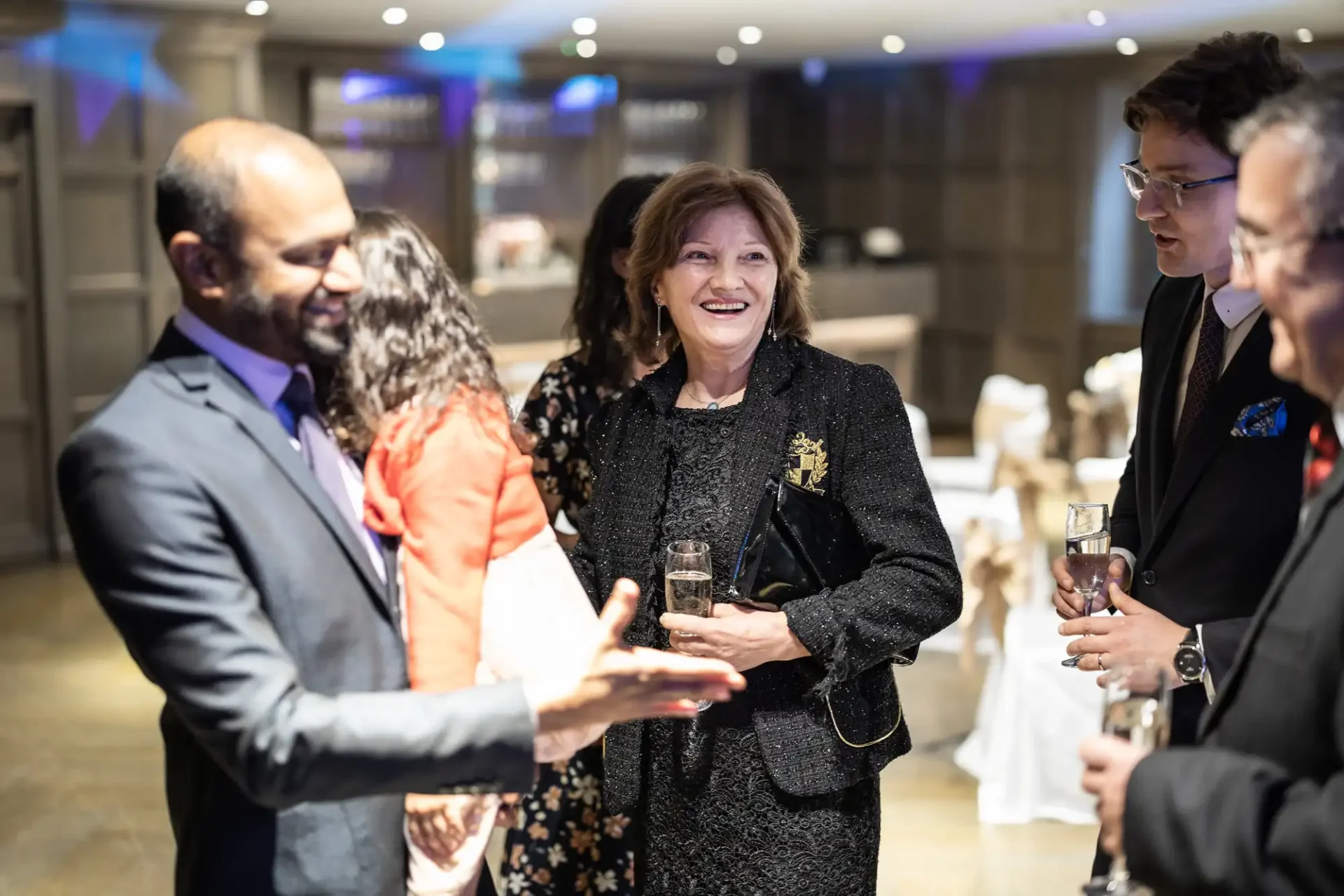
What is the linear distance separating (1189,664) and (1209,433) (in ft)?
1.11

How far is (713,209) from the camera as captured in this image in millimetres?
2377

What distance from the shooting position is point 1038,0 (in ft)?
26.5

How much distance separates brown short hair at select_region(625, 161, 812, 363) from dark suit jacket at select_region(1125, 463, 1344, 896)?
1.11 metres

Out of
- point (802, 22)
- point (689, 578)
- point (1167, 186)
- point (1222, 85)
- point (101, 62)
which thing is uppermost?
point (802, 22)

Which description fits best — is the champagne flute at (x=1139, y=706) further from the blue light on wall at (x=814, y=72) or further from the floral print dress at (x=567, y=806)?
the blue light on wall at (x=814, y=72)

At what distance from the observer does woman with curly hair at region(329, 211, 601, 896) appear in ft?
5.68

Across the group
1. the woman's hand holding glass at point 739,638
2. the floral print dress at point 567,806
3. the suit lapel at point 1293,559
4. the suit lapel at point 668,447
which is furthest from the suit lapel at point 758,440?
the suit lapel at point 1293,559

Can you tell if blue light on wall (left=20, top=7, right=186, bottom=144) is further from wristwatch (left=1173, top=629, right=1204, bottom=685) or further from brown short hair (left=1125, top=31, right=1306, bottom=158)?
wristwatch (left=1173, top=629, right=1204, bottom=685)

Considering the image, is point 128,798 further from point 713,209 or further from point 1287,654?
point 1287,654

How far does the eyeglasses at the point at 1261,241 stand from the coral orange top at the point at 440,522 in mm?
884

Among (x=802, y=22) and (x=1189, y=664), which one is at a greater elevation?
(x=802, y=22)

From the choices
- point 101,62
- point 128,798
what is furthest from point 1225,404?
point 101,62

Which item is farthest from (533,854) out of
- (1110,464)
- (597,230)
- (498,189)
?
(498,189)

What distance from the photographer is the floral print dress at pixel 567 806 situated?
2.95 metres
